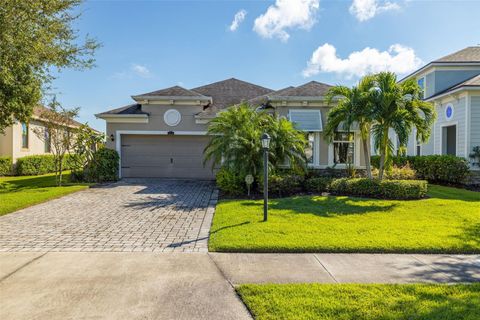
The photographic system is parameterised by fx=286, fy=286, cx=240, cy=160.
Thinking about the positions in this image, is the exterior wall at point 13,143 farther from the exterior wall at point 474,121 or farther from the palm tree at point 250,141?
the exterior wall at point 474,121

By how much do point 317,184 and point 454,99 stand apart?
990 centimetres

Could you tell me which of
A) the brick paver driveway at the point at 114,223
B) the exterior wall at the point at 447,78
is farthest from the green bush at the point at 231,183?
the exterior wall at the point at 447,78

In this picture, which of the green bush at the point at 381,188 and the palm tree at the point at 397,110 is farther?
the green bush at the point at 381,188

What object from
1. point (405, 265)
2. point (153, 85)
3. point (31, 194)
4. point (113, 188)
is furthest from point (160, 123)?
point (405, 265)

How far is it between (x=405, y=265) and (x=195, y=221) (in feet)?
15.4

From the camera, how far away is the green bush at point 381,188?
10078mm

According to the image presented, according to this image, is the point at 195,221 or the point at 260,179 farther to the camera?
the point at 260,179

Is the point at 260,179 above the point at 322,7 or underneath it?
underneath

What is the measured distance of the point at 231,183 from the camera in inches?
430

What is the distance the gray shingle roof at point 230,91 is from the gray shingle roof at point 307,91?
5.24 meters

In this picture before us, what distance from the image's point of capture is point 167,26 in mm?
12758

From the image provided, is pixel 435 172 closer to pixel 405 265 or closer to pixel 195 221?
pixel 405 265

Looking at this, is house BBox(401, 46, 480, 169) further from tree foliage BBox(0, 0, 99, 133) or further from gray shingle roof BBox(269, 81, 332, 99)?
tree foliage BBox(0, 0, 99, 133)

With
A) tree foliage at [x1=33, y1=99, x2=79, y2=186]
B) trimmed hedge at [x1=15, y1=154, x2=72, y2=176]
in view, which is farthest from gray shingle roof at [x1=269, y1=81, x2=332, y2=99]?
trimmed hedge at [x1=15, y1=154, x2=72, y2=176]
